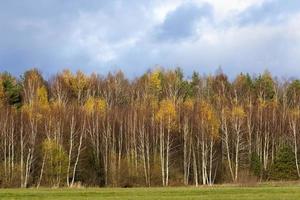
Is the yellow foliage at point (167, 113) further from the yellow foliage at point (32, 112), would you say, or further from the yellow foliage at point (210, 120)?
the yellow foliage at point (32, 112)

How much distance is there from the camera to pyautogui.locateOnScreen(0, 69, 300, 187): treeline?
260ft

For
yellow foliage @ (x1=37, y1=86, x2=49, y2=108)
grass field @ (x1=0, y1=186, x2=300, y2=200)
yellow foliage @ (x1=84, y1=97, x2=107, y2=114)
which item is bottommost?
grass field @ (x1=0, y1=186, x2=300, y2=200)

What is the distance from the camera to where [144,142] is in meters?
86.6

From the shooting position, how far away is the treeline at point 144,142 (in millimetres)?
79125

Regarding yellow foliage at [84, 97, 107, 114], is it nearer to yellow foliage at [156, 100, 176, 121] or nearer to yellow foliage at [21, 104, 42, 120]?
yellow foliage at [21, 104, 42, 120]

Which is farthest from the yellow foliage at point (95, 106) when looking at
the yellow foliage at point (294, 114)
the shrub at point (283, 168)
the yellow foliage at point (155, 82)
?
the yellow foliage at point (294, 114)

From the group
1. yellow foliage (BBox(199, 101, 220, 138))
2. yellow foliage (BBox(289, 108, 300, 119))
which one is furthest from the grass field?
yellow foliage (BBox(289, 108, 300, 119))

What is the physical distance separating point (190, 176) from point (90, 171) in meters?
16.5

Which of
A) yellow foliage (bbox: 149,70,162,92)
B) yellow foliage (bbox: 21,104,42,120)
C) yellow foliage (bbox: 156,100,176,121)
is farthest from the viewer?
yellow foliage (bbox: 149,70,162,92)

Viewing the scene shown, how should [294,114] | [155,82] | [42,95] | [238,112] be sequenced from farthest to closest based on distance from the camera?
[155,82] → [42,95] → [294,114] → [238,112]

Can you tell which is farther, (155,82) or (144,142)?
(155,82)

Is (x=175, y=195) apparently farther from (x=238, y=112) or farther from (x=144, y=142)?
(x=238, y=112)

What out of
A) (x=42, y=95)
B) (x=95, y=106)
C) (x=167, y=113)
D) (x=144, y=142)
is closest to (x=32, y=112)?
(x=95, y=106)

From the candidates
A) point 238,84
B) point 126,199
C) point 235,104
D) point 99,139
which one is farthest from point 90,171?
point 126,199
